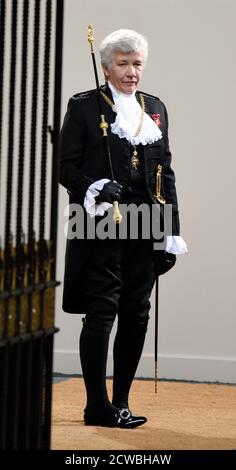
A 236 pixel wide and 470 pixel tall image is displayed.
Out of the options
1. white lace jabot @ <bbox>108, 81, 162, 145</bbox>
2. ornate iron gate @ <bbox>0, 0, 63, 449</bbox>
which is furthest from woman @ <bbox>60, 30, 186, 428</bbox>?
ornate iron gate @ <bbox>0, 0, 63, 449</bbox>

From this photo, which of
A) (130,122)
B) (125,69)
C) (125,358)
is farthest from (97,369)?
(125,69)

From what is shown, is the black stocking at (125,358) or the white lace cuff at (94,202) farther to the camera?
the black stocking at (125,358)

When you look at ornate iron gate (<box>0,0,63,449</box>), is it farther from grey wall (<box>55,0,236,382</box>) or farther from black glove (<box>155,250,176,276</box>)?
grey wall (<box>55,0,236,382</box>)

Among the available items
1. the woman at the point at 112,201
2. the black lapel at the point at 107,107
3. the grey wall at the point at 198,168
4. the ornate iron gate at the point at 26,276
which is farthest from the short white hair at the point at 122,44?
the grey wall at the point at 198,168

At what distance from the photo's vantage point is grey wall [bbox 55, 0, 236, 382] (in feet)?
23.7

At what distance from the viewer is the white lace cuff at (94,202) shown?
5188mm

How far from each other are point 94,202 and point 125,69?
582 millimetres

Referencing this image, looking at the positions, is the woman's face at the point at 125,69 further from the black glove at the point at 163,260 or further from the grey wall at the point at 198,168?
the grey wall at the point at 198,168

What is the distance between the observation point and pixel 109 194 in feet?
16.9

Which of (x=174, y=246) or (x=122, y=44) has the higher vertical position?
(x=122, y=44)

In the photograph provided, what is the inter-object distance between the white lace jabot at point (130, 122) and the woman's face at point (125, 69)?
52 mm

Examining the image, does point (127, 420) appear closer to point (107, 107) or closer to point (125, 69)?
point (107, 107)

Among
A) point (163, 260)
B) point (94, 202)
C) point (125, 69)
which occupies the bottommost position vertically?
point (163, 260)

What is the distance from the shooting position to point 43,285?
388 cm
